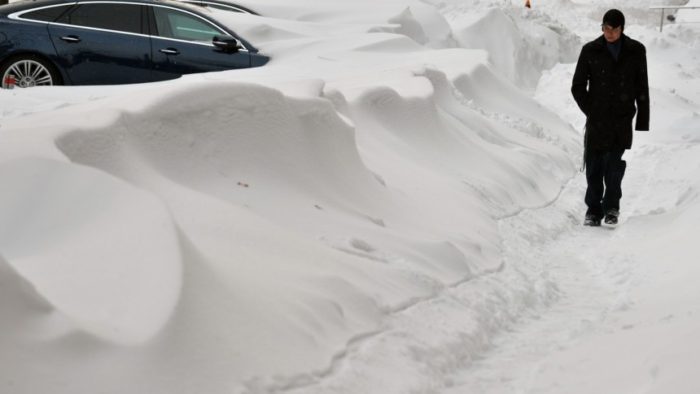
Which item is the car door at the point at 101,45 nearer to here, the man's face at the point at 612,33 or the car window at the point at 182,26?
the car window at the point at 182,26

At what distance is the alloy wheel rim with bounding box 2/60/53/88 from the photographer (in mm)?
10836

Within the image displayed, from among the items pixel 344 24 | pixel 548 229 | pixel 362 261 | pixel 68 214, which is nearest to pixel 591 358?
pixel 362 261

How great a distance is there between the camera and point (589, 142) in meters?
8.41

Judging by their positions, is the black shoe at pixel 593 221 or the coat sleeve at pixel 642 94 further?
the black shoe at pixel 593 221

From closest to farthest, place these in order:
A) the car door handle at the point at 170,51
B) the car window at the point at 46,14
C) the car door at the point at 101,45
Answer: the car door at the point at 101,45 → the car window at the point at 46,14 → the car door handle at the point at 170,51

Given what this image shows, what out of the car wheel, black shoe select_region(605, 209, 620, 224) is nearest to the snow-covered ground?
black shoe select_region(605, 209, 620, 224)

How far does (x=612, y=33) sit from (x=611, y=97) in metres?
0.49

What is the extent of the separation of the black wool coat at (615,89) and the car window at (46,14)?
5.78m

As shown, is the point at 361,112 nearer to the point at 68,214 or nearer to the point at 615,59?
the point at 615,59

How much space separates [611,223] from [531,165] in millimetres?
1898

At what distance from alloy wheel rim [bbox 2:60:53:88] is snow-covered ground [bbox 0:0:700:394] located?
1.69 metres

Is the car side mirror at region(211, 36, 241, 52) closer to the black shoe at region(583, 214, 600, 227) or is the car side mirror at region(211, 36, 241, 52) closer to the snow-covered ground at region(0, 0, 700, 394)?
the snow-covered ground at region(0, 0, 700, 394)

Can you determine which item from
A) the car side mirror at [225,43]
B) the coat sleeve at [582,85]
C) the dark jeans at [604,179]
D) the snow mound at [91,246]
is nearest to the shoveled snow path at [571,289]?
the dark jeans at [604,179]

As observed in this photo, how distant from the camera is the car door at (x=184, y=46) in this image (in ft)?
37.8
